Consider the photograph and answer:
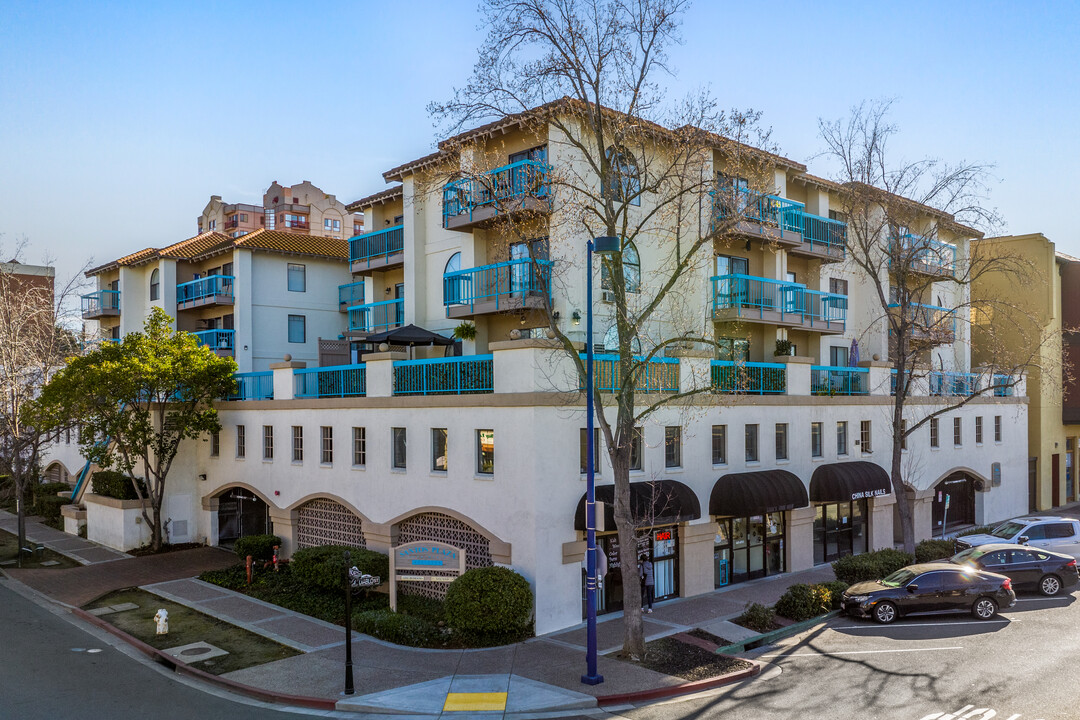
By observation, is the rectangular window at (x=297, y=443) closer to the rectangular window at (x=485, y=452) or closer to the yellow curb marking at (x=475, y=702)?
the rectangular window at (x=485, y=452)

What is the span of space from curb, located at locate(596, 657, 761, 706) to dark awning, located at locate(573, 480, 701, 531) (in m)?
4.45

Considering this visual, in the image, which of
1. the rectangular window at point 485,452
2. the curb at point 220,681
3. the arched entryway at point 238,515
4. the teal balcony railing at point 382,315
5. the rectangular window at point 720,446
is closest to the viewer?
the curb at point 220,681

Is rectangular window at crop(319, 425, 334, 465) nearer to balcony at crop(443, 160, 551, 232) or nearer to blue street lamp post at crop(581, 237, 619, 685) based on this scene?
balcony at crop(443, 160, 551, 232)

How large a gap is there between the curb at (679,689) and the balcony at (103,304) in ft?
130

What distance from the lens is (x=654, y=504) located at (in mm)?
21250

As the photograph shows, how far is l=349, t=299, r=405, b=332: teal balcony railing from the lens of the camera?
32781 mm

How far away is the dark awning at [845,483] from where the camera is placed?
27.1m

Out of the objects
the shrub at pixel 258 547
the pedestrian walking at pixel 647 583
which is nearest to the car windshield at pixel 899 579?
the pedestrian walking at pixel 647 583

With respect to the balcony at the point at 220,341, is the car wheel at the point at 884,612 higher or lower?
lower

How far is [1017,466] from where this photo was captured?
40.2m

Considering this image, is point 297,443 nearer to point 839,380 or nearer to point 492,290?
point 492,290

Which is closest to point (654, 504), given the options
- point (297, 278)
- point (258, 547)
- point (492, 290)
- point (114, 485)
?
point (492, 290)

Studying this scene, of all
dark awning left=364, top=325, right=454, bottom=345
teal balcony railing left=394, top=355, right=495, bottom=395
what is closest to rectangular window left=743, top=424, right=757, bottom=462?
teal balcony railing left=394, top=355, right=495, bottom=395

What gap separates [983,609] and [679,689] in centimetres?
1097
